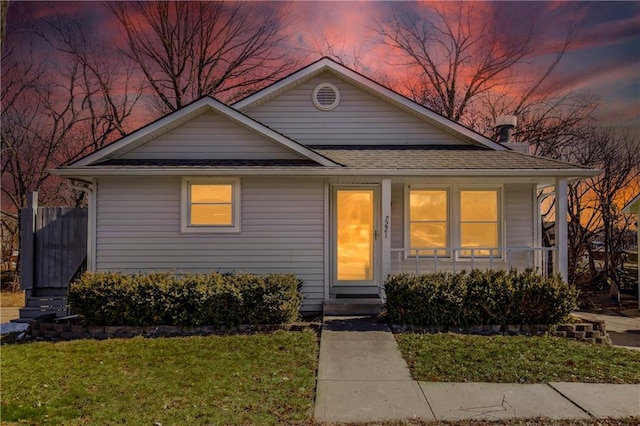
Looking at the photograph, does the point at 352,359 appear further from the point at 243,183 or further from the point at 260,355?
the point at 243,183

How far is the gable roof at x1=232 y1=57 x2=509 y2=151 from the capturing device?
10.1m

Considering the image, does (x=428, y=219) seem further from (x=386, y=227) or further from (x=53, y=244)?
(x=53, y=244)

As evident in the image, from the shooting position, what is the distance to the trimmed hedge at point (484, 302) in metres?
7.11

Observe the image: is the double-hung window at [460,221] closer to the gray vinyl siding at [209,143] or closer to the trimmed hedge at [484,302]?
the trimmed hedge at [484,302]

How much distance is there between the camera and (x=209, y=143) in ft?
29.4

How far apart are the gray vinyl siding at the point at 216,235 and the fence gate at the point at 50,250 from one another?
145cm

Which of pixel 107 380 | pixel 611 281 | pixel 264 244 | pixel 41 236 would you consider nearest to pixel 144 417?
pixel 107 380

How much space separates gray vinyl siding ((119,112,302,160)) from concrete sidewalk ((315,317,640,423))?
4985 millimetres

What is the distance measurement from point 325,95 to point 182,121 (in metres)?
3.59

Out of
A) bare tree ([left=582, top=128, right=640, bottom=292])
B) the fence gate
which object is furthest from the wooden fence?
bare tree ([left=582, top=128, right=640, bottom=292])

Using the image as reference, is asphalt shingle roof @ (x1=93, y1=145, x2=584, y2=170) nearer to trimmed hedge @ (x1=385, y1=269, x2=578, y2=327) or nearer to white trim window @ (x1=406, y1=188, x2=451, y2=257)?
white trim window @ (x1=406, y1=188, x2=451, y2=257)

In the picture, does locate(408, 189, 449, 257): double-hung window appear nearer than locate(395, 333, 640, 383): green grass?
No

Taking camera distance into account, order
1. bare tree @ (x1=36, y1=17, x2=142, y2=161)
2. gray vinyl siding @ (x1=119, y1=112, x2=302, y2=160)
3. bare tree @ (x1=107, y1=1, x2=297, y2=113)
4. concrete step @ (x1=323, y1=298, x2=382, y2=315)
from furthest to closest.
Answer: bare tree @ (x1=107, y1=1, x2=297, y2=113) → bare tree @ (x1=36, y1=17, x2=142, y2=161) → gray vinyl siding @ (x1=119, y1=112, x2=302, y2=160) → concrete step @ (x1=323, y1=298, x2=382, y2=315)

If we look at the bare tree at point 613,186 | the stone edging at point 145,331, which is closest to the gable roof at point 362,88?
the stone edging at point 145,331
